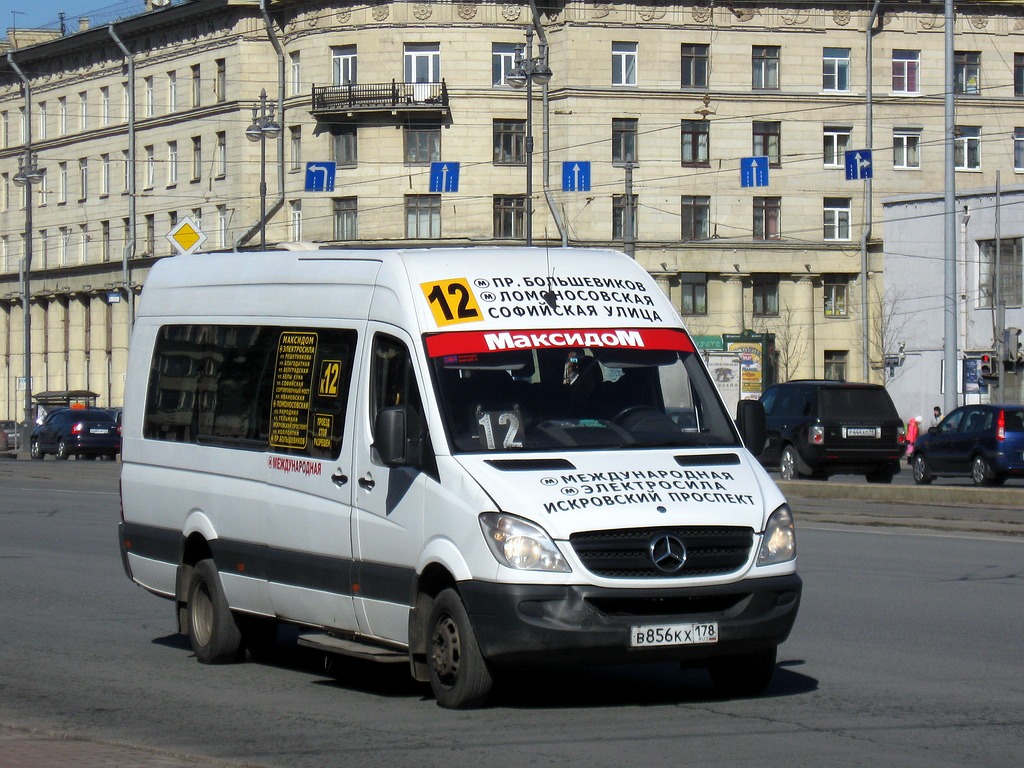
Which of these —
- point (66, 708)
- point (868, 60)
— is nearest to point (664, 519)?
point (66, 708)

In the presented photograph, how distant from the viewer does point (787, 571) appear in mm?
Result: 8523

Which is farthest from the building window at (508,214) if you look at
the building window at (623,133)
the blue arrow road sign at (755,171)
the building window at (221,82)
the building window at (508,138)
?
the building window at (221,82)

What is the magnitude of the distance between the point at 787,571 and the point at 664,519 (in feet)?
2.62

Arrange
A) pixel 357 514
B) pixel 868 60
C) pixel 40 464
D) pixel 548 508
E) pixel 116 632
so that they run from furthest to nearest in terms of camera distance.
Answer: pixel 868 60 → pixel 40 464 → pixel 116 632 → pixel 357 514 → pixel 548 508

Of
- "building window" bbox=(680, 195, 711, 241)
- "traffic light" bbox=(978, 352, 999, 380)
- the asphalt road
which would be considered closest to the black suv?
"traffic light" bbox=(978, 352, 999, 380)

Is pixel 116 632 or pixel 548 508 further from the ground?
pixel 548 508

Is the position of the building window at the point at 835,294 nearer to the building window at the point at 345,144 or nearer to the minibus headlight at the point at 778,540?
the building window at the point at 345,144

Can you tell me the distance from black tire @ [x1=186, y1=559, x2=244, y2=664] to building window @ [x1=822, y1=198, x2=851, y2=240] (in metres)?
57.7

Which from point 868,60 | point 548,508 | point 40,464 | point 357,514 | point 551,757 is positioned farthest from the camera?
point 868,60

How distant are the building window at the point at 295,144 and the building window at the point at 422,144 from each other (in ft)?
15.1

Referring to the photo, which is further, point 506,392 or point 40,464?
point 40,464

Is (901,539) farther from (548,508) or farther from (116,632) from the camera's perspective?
(548,508)

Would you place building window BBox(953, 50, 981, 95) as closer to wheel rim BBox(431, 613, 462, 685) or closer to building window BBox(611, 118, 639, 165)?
building window BBox(611, 118, 639, 165)

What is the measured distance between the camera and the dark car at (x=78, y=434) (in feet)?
173
